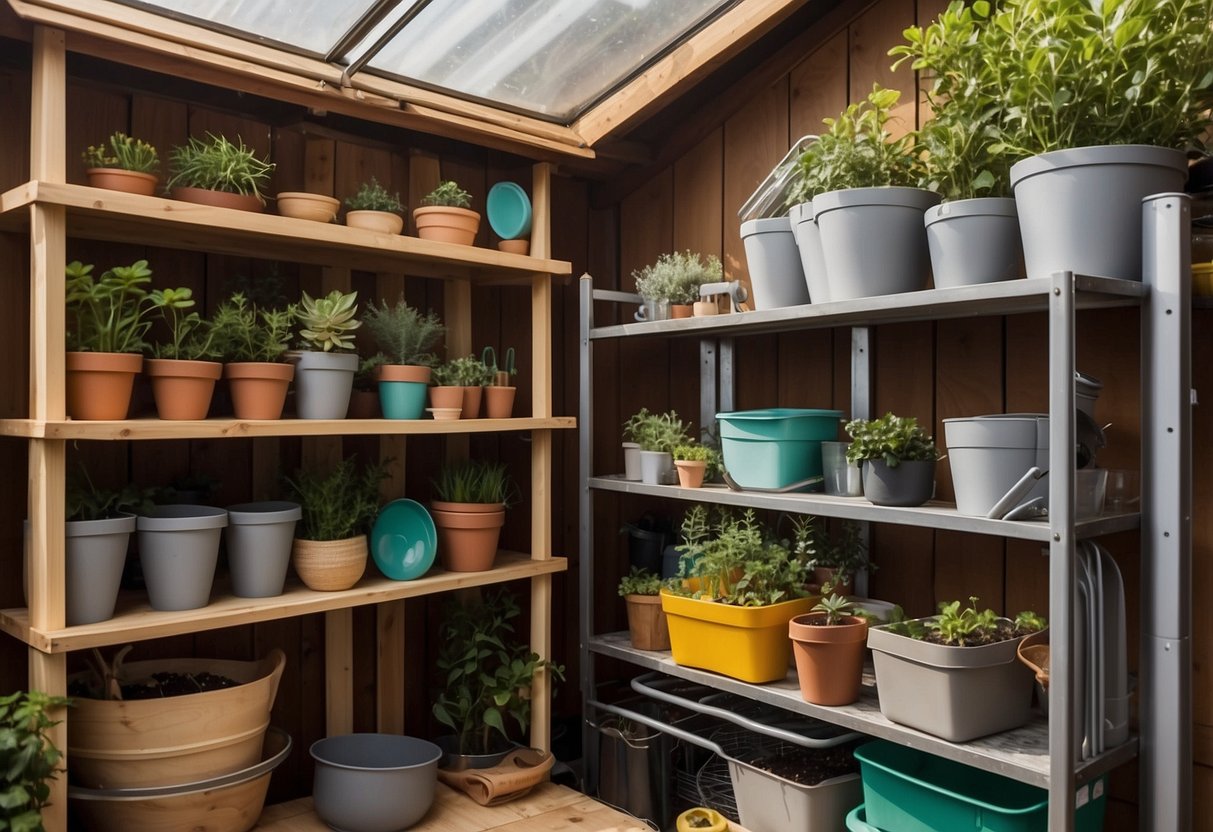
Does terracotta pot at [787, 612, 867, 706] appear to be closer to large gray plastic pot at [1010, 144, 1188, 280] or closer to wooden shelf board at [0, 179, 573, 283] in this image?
large gray plastic pot at [1010, 144, 1188, 280]

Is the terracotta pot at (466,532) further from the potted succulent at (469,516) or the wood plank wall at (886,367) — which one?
the wood plank wall at (886,367)

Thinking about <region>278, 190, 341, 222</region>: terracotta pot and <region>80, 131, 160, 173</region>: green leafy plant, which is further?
<region>278, 190, 341, 222</region>: terracotta pot

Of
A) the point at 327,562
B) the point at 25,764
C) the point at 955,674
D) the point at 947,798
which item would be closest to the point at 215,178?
the point at 327,562

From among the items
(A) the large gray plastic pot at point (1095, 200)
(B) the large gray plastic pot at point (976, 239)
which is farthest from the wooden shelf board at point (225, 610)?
(A) the large gray plastic pot at point (1095, 200)

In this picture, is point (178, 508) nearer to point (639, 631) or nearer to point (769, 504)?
point (639, 631)

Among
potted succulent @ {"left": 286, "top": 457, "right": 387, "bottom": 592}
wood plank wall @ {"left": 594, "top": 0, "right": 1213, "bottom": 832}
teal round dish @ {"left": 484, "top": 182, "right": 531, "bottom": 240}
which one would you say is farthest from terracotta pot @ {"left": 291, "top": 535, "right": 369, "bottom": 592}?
wood plank wall @ {"left": 594, "top": 0, "right": 1213, "bottom": 832}

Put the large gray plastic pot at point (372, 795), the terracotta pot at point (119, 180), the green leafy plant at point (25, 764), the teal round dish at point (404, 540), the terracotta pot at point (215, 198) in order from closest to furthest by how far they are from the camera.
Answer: the green leafy plant at point (25, 764) → the terracotta pot at point (119, 180) → the terracotta pot at point (215, 198) → the large gray plastic pot at point (372, 795) → the teal round dish at point (404, 540)

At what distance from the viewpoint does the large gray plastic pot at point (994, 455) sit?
1.87 meters

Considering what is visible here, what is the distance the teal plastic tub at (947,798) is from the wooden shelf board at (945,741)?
0.22 feet

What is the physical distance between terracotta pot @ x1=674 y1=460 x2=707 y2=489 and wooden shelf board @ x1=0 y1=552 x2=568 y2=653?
1.56ft

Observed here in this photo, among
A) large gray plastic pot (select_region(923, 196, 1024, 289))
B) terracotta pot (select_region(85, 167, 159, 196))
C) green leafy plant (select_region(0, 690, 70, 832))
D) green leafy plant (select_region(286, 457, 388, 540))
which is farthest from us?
green leafy plant (select_region(286, 457, 388, 540))

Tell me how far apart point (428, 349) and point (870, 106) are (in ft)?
4.49

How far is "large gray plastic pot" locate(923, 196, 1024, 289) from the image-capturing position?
1944 mm

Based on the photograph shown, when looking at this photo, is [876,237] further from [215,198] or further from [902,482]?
[215,198]
